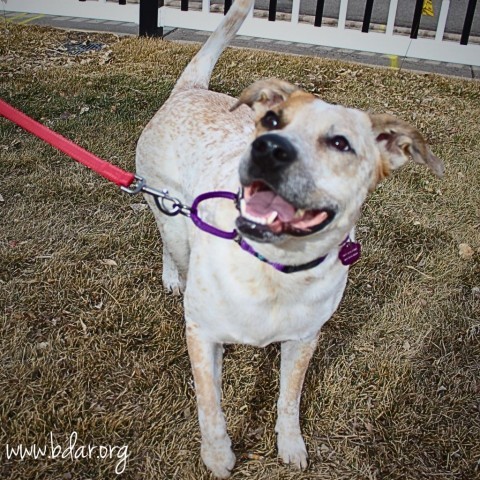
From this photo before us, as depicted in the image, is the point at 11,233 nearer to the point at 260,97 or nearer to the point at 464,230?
the point at 260,97

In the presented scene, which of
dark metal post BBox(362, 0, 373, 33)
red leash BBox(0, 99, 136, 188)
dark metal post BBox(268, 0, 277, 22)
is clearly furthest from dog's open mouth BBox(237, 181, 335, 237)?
dark metal post BBox(268, 0, 277, 22)

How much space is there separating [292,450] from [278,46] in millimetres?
6932

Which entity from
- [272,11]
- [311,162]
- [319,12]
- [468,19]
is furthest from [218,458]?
[468,19]

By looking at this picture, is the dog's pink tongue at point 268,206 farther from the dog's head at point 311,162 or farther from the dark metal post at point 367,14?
the dark metal post at point 367,14

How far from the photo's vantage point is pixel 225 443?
8.68ft

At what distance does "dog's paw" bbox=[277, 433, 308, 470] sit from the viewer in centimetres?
275

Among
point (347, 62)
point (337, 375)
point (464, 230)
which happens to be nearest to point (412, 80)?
point (347, 62)

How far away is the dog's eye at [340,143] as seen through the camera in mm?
2199

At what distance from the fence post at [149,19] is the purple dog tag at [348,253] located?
672cm

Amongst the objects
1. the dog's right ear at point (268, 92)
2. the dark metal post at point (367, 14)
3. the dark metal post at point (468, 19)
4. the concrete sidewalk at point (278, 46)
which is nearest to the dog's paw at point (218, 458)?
the dog's right ear at point (268, 92)

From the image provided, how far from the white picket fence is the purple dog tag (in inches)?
261

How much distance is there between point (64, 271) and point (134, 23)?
6.17m

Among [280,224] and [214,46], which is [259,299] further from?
[214,46]

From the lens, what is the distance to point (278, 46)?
28.5 feet
